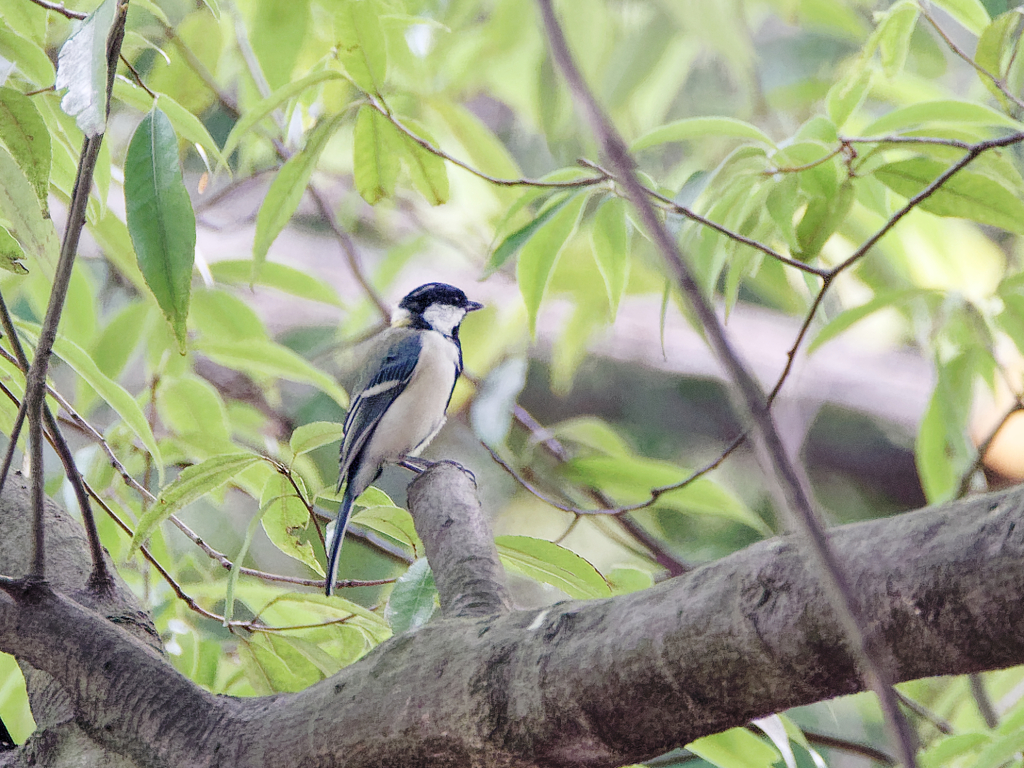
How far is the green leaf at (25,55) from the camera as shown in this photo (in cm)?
51

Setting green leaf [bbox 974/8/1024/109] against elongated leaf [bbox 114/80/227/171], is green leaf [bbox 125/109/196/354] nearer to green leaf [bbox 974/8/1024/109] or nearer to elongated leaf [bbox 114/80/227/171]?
elongated leaf [bbox 114/80/227/171]

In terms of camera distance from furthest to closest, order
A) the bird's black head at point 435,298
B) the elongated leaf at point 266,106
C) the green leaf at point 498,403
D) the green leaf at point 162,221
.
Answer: the bird's black head at point 435,298 < the green leaf at point 498,403 < the elongated leaf at point 266,106 < the green leaf at point 162,221

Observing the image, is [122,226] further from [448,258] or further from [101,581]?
[448,258]

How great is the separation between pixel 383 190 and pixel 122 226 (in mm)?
176

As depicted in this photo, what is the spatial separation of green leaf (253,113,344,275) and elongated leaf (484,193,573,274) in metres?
0.12

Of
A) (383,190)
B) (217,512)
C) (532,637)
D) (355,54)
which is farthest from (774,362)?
(532,637)

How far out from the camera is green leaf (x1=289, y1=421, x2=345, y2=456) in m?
0.65

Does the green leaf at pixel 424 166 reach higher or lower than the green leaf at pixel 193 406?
higher

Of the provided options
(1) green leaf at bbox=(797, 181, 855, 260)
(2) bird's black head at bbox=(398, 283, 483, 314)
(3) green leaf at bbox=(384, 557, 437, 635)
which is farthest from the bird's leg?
(1) green leaf at bbox=(797, 181, 855, 260)

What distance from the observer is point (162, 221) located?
0.47 meters

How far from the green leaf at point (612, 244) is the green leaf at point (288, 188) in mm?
171

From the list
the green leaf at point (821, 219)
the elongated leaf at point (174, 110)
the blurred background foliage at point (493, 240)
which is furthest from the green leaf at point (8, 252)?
the green leaf at point (821, 219)

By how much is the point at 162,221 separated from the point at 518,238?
225 mm

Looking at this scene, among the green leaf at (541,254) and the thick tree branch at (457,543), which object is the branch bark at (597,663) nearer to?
the thick tree branch at (457,543)
